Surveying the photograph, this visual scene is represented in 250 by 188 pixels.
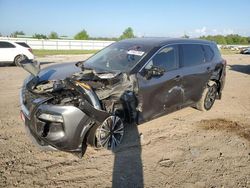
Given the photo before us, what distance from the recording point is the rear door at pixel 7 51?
16391 millimetres

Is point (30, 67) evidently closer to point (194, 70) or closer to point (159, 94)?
point (159, 94)

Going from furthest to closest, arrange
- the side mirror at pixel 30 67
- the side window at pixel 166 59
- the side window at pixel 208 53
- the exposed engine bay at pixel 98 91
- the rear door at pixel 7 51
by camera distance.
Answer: the rear door at pixel 7 51 < the side window at pixel 208 53 < the side window at pixel 166 59 < the side mirror at pixel 30 67 < the exposed engine bay at pixel 98 91

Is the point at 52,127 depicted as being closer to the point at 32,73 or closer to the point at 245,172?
the point at 32,73

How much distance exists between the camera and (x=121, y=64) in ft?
17.7

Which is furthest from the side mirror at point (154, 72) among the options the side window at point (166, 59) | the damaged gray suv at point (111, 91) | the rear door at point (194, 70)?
the rear door at point (194, 70)

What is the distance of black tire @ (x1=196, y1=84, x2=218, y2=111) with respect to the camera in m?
7.07

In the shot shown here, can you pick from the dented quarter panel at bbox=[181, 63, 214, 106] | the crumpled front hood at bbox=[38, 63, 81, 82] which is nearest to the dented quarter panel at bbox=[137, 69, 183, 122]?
the dented quarter panel at bbox=[181, 63, 214, 106]

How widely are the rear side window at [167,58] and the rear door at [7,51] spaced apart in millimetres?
13242

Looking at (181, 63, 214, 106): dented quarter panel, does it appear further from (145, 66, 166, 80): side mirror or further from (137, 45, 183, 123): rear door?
(145, 66, 166, 80): side mirror

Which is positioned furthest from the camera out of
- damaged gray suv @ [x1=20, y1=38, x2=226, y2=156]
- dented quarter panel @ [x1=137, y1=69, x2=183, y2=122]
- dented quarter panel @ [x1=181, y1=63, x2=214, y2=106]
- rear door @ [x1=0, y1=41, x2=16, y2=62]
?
rear door @ [x1=0, y1=41, x2=16, y2=62]

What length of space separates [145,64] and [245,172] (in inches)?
95.5

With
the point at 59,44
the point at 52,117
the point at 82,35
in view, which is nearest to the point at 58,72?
the point at 52,117

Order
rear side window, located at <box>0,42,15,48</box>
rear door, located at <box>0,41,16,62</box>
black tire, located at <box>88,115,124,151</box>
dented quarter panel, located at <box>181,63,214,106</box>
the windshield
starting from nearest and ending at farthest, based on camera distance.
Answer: black tire, located at <box>88,115,124,151</box>
the windshield
dented quarter panel, located at <box>181,63,214,106</box>
rear door, located at <box>0,41,16,62</box>
rear side window, located at <box>0,42,15,48</box>

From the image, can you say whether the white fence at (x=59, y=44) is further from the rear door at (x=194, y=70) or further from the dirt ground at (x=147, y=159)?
the dirt ground at (x=147, y=159)
